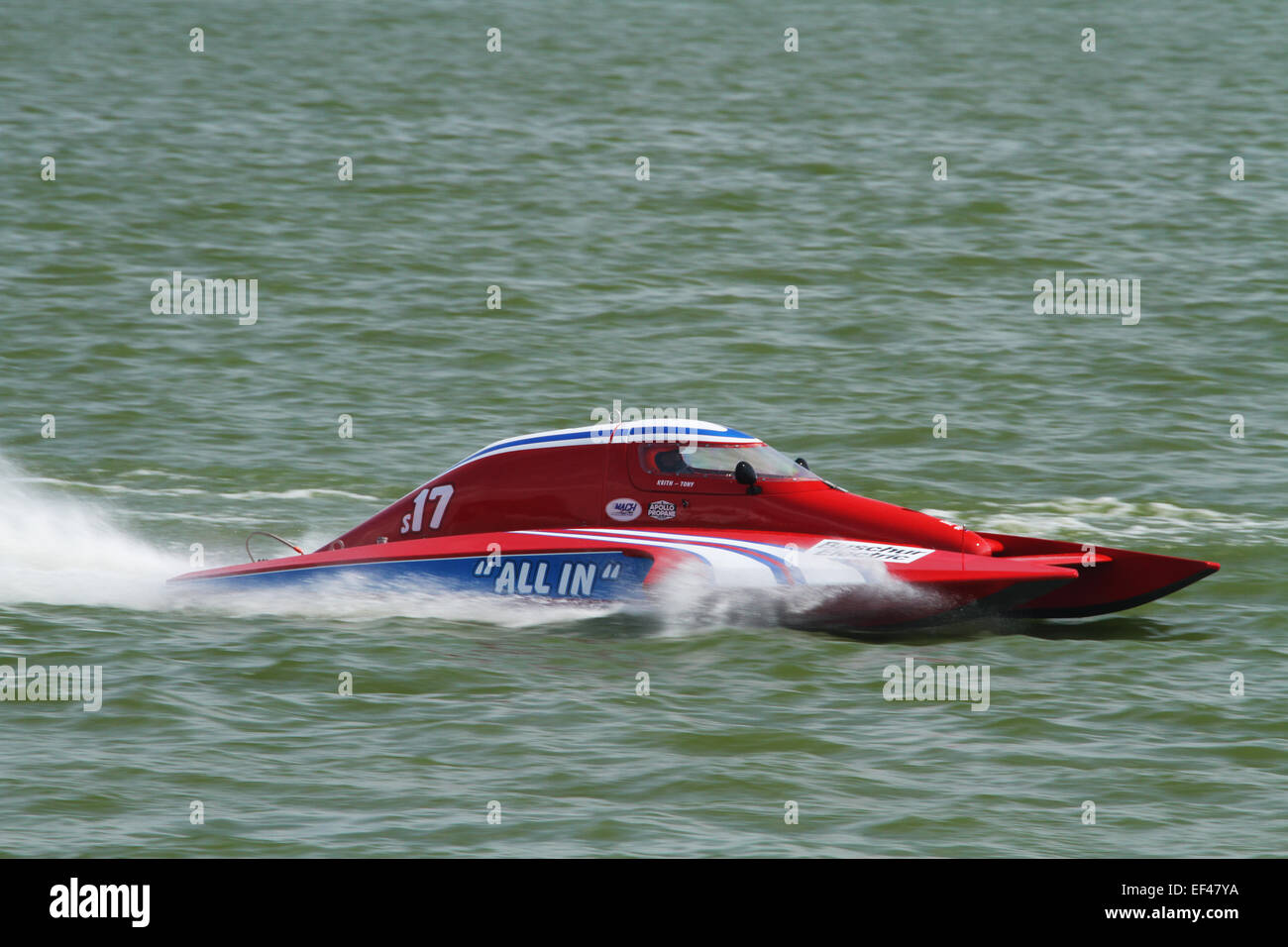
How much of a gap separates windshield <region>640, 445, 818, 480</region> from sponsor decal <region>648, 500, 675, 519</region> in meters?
0.25

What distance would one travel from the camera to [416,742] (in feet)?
32.0

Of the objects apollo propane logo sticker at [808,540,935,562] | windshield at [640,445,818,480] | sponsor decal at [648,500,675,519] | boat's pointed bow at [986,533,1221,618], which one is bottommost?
boat's pointed bow at [986,533,1221,618]

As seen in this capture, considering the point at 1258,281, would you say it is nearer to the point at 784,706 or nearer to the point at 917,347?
the point at 917,347

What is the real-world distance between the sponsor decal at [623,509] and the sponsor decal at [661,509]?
83 millimetres

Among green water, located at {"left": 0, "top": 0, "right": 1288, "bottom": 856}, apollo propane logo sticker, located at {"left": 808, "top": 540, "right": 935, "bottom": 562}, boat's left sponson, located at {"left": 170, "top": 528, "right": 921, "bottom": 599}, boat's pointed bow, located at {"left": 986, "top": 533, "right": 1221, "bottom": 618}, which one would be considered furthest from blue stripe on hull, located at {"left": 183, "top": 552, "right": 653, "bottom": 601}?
boat's pointed bow, located at {"left": 986, "top": 533, "right": 1221, "bottom": 618}

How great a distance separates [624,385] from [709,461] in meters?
6.70

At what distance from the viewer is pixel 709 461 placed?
1273cm

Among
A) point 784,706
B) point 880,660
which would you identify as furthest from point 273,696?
point 880,660

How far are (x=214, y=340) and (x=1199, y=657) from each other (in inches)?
550

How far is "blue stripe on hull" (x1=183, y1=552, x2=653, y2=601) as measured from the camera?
40.4 feet

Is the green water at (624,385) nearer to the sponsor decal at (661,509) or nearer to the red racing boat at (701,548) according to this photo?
the red racing boat at (701,548)

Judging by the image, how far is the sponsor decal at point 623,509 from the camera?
12.7 metres

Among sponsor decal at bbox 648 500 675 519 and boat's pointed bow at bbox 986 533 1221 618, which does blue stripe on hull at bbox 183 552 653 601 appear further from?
boat's pointed bow at bbox 986 533 1221 618

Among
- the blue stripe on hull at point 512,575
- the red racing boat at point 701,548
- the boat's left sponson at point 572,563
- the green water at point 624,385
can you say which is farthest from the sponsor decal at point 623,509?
the green water at point 624,385
